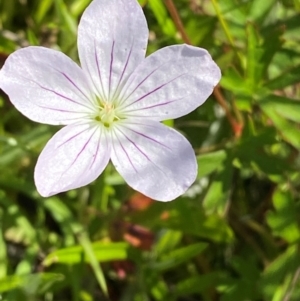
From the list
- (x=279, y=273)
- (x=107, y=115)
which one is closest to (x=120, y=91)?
(x=107, y=115)

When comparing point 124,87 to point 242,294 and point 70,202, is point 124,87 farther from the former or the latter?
point 242,294

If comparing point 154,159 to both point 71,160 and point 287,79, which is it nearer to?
point 71,160

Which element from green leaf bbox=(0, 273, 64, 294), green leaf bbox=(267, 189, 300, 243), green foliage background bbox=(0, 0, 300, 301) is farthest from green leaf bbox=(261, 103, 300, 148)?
green leaf bbox=(0, 273, 64, 294)

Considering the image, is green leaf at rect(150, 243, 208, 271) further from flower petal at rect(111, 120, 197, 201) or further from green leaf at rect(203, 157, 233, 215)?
flower petal at rect(111, 120, 197, 201)

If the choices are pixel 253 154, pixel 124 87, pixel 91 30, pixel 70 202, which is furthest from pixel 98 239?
pixel 91 30

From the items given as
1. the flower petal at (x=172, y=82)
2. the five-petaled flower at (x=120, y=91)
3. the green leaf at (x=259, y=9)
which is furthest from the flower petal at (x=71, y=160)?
the green leaf at (x=259, y=9)

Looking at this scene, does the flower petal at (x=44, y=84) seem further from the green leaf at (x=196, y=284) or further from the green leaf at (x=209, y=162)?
the green leaf at (x=196, y=284)
